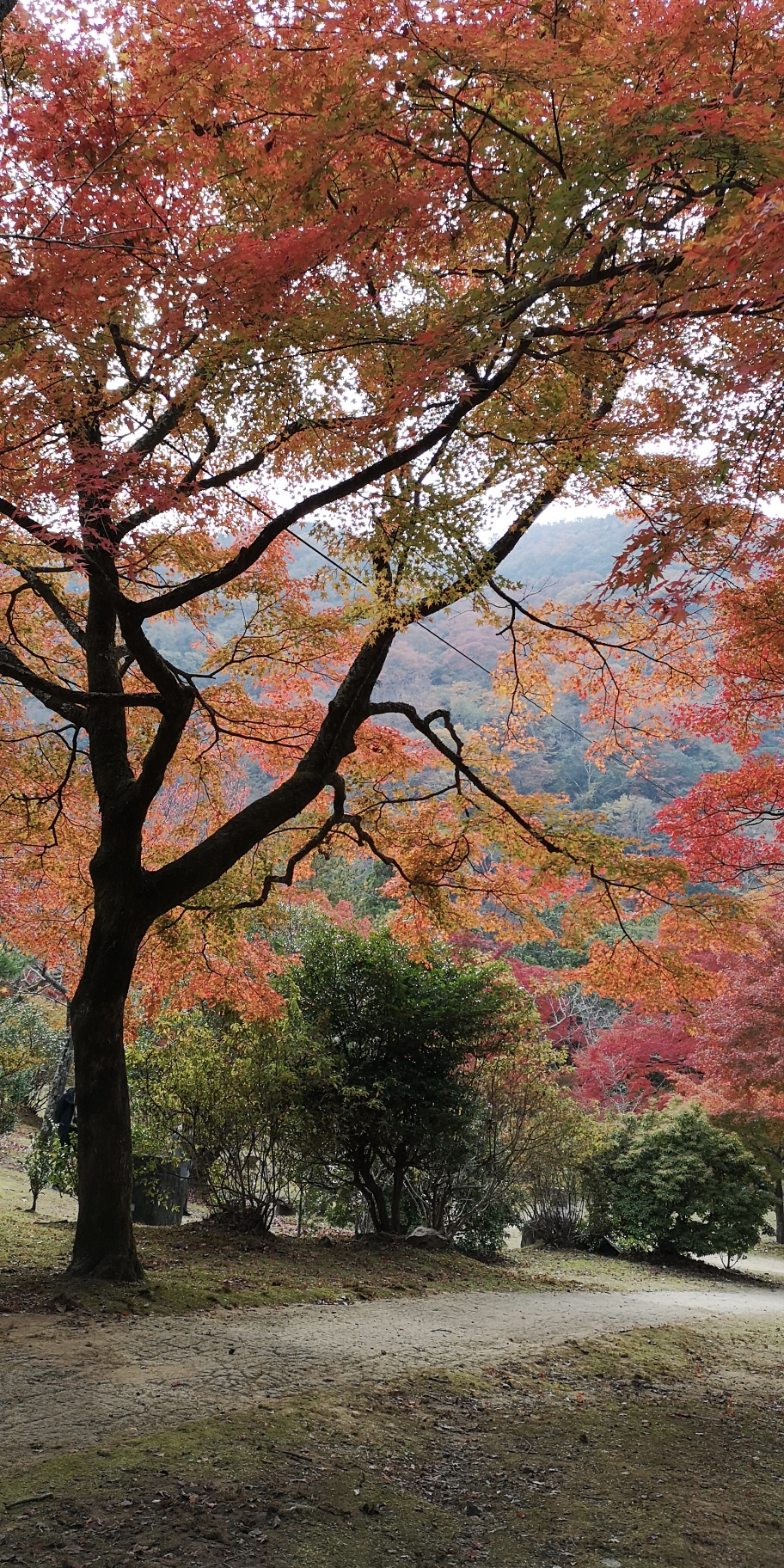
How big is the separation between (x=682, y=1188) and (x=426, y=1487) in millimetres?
8603

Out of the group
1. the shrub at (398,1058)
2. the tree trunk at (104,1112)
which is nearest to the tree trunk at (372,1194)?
the shrub at (398,1058)

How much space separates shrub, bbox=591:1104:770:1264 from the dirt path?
471 cm

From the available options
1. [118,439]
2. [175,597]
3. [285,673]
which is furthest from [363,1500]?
[285,673]

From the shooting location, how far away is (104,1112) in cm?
474

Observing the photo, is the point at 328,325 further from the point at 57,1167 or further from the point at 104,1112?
the point at 57,1167

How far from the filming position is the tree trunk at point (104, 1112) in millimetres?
4648

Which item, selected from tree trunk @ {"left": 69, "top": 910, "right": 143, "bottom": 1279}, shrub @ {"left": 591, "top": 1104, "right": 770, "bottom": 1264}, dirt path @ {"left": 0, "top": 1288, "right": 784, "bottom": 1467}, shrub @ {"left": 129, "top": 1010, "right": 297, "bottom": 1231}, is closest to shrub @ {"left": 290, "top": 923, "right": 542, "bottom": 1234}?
shrub @ {"left": 129, "top": 1010, "right": 297, "bottom": 1231}


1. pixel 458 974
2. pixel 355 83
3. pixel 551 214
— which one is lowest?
pixel 458 974

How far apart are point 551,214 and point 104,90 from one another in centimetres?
261

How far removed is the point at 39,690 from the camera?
196 inches


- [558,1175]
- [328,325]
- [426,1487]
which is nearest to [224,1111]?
[426,1487]

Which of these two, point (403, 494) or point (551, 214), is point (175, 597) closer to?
point (403, 494)

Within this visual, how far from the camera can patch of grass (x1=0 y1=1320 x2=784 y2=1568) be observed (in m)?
2.14

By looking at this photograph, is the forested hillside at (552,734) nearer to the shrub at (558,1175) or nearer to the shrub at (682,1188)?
the shrub at (682,1188)
